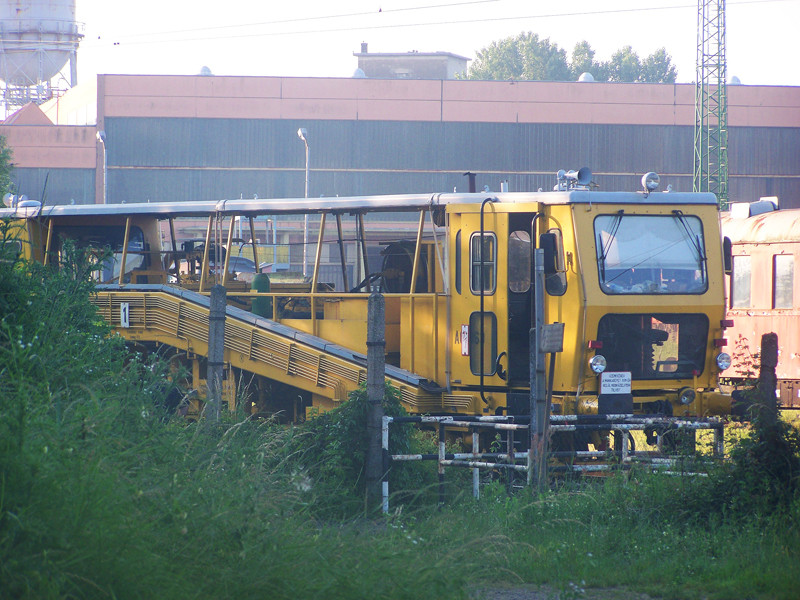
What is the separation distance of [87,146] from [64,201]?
10.6 feet

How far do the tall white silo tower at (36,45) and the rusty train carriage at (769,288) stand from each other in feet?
190

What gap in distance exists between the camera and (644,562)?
716cm

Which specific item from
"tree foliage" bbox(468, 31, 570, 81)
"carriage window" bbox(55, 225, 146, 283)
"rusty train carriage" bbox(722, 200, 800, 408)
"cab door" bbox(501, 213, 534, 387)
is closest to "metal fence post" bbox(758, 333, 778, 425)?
"cab door" bbox(501, 213, 534, 387)

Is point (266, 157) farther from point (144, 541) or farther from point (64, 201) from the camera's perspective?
point (144, 541)

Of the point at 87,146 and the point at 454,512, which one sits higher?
the point at 87,146

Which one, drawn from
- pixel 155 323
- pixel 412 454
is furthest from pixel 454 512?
pixel 155 323

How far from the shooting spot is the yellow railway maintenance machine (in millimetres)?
11203

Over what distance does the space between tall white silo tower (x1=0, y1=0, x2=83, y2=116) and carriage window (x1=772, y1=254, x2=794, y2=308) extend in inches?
2327

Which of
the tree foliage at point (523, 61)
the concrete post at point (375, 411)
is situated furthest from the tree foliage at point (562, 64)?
the concrete post at point (375, 411)

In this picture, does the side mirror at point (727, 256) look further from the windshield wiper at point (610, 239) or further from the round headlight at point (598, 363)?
the round headlight at point (598, 363)

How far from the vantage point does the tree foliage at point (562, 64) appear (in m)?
95.8

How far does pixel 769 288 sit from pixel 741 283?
83cm

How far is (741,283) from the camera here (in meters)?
18.5

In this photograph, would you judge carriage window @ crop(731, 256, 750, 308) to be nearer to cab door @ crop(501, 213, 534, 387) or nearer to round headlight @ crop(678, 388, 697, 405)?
round headlight @ crop(678, 388, 697, 405)
